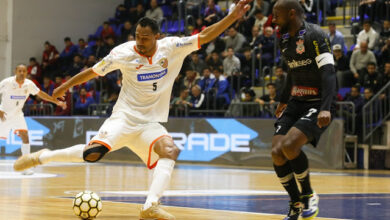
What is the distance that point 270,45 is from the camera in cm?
2180

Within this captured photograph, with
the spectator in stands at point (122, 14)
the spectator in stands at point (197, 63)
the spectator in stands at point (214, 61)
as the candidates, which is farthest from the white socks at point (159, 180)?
the spectator in stands at point (122, 14)

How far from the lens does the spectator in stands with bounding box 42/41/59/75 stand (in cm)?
2866

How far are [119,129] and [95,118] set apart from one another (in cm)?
1431

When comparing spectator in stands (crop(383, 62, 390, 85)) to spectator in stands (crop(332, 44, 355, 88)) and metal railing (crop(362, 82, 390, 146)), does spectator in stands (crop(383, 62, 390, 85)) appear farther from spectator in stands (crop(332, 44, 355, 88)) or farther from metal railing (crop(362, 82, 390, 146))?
spectator in stands (crop(332, 44, 355, 88))

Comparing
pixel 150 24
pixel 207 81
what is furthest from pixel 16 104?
pixel 150 24

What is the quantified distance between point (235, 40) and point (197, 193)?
12.3 meters

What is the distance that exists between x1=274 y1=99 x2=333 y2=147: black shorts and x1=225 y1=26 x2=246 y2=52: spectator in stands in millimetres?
15242

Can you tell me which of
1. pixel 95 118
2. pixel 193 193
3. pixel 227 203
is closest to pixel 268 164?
pixel 95 118

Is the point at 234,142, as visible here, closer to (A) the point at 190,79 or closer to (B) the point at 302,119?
(A) the point at 190,79

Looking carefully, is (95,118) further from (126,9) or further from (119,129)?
(119,129)

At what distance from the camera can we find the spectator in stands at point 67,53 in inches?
1128

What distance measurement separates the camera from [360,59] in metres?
19.5

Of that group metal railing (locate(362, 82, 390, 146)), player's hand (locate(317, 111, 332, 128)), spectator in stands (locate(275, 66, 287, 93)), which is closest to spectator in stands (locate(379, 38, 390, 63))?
metal railing (locate(362, 82, 390, 146))

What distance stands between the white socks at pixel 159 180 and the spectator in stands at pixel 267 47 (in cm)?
1460
